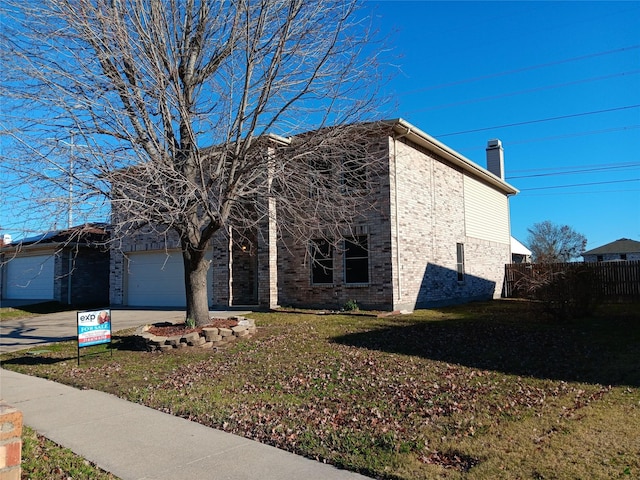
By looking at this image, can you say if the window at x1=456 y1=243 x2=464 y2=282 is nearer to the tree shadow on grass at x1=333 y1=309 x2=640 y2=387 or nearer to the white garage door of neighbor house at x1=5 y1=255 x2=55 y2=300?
the tree shadow on grass at x1=333 y1=309 x2=640 y2=387

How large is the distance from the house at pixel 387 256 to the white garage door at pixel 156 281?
44 millimetres

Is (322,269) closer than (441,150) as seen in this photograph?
Yes

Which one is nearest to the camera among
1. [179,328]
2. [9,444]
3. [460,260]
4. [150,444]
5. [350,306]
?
[9,444]

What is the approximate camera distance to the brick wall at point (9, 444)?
10.9 ft

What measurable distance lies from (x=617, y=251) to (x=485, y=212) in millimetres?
40653

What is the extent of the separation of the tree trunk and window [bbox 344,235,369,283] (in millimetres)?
5633

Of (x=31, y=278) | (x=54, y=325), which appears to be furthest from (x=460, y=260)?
(x=31, y=278)

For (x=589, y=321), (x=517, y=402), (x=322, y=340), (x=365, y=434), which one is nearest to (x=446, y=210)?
(x=589, y=321)

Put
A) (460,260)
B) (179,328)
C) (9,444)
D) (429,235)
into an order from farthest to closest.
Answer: (460,260) < (429,235) < (179,328) < (9,444)

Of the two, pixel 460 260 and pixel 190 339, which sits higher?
pixel 460 260

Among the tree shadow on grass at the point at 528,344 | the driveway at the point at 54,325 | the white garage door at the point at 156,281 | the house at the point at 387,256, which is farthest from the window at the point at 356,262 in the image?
the white garage door at the point at 156,281

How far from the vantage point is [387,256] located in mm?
15586

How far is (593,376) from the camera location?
7547 mm

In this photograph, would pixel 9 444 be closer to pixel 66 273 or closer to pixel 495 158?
pixel 66 273
